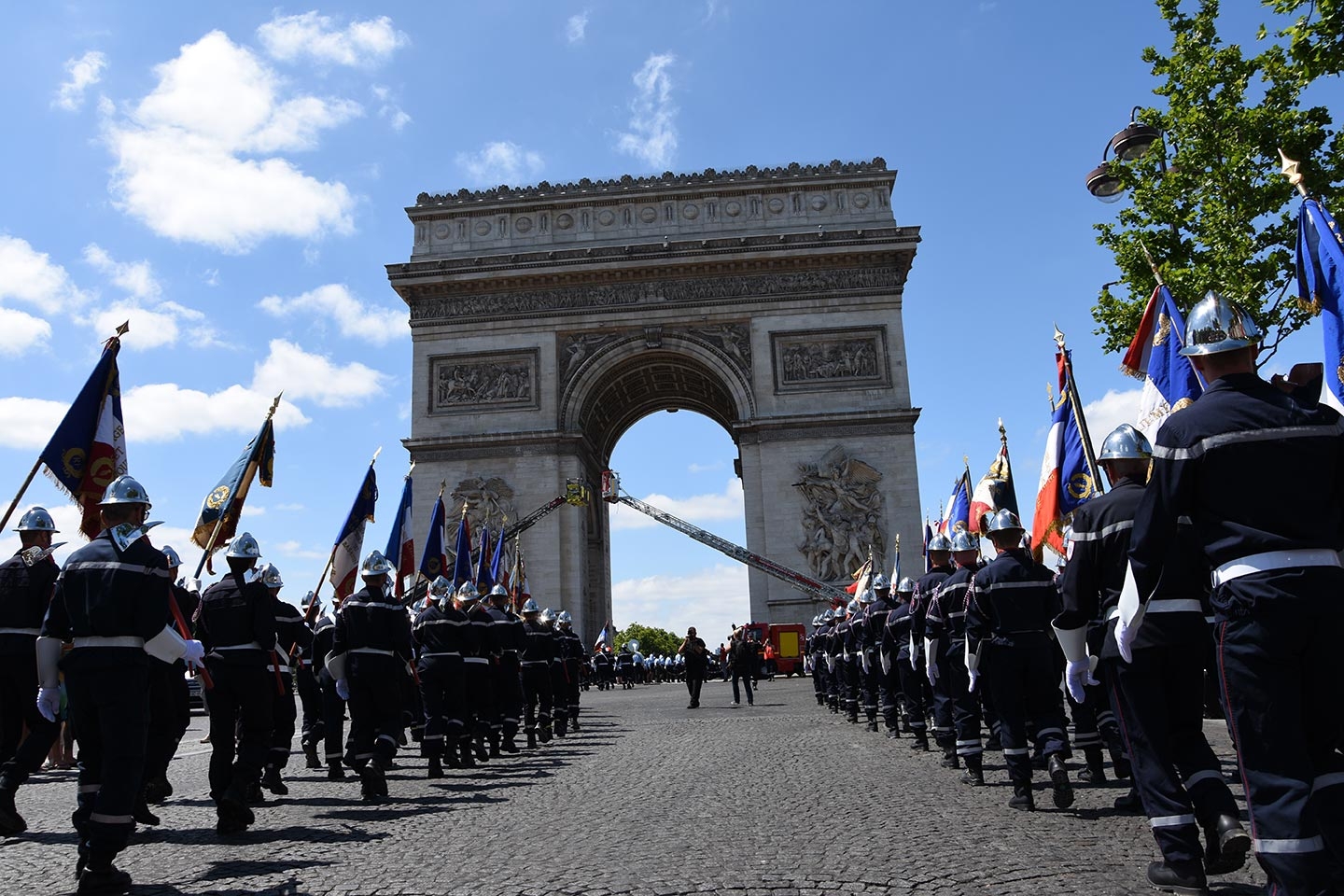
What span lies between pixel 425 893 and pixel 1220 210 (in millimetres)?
17245

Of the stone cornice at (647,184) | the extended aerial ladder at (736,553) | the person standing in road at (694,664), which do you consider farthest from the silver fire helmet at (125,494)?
the stone cornice at (647,184)

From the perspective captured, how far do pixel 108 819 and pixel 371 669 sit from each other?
3.34 metres

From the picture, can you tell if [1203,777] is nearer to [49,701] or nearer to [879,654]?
[49,701]

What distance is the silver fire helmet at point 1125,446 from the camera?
5.67 meters

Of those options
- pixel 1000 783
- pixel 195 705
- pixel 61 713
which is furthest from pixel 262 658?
pixel 195 705

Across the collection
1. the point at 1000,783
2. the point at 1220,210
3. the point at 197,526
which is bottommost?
the point at 1000,783

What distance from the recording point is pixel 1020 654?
714 centimetres

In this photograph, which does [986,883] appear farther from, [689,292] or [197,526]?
[689,292]

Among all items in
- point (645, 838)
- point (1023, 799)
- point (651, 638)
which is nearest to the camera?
point (645, 838)

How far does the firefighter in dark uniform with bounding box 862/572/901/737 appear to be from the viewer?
12734 mm

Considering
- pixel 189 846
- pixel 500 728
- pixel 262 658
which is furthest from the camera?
pixel 500 728

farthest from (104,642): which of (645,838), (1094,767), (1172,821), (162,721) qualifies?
(1094,767)

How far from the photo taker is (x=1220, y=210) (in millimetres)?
17141

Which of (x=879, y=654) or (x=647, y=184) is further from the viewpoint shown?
(x=647, y=184)
